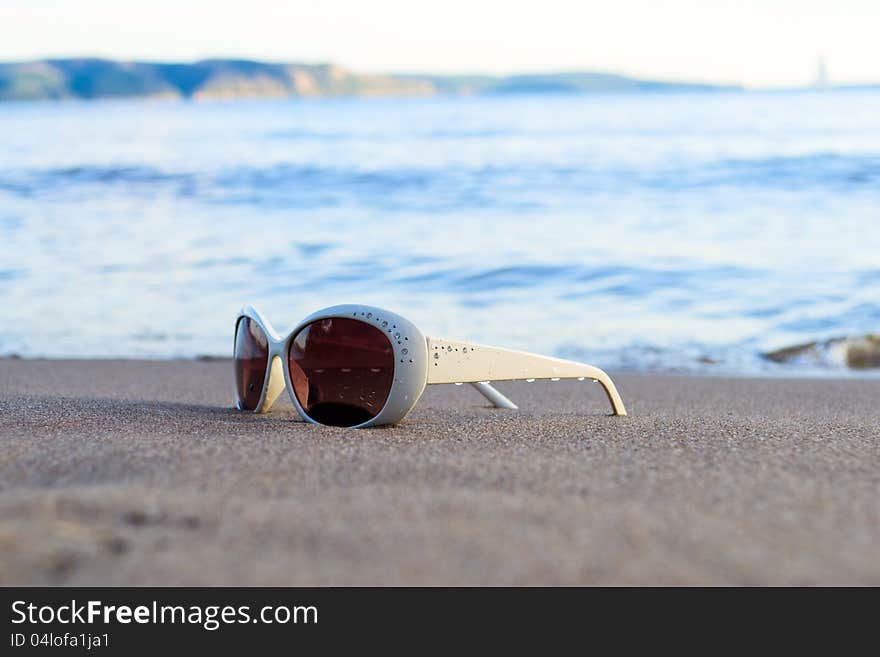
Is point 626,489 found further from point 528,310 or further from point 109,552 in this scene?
point 528,310

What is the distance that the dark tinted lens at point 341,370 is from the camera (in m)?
2.36

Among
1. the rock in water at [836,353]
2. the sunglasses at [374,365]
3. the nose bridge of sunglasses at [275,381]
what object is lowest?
the rock in water at [836,353]

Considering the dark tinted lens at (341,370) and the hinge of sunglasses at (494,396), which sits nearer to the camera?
the dark tinted lens at (341,370)

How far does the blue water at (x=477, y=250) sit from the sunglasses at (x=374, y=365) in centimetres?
359

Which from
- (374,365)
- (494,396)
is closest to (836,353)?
(494,396)

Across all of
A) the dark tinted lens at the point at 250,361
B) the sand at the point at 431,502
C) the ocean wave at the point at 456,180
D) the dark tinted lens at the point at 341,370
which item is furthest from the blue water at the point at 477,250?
the sand at the point at 431,502

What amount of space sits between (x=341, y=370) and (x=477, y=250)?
8.26 m

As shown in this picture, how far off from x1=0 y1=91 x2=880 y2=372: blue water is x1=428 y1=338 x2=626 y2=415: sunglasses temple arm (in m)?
3.53

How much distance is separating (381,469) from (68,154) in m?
28.4

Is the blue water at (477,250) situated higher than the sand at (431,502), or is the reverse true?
the sand at (431,502)

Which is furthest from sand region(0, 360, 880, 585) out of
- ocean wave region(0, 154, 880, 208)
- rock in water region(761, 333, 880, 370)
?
ocean wave region(0, 154, 880, 208)

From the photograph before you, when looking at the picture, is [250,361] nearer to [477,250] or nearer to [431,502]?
[431,502]

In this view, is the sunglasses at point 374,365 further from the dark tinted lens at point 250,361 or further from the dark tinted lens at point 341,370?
the dark tinted lens at point 250,361
